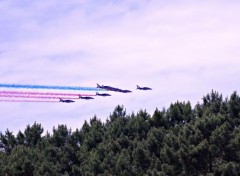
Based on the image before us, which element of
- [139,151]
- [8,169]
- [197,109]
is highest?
[197,109]

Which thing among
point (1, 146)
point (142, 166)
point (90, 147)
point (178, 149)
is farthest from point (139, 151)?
point (1, 146)

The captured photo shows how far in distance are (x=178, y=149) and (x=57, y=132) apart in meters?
30.5

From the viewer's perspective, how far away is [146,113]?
74500mm

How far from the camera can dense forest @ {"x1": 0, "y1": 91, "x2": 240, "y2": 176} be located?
54.5 meters

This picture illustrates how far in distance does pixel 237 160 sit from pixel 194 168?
444 centimetres

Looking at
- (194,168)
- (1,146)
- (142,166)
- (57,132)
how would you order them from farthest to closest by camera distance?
(1,146) → (57,132) → (142,166) → (194,168)

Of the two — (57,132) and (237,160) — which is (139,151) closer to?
(237,160)

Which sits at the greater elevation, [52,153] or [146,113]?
[146,113]

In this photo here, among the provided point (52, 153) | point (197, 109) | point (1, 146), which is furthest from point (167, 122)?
point (1, 146)

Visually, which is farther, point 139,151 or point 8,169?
point 8,169

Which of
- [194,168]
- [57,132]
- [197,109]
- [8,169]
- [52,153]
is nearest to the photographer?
[194,168]

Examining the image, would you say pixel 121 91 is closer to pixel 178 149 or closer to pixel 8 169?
pixel 178 149

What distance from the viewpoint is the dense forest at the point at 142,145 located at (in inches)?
Answer: 2146

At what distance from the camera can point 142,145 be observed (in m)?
62.5
